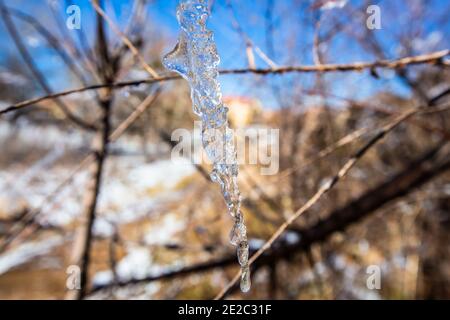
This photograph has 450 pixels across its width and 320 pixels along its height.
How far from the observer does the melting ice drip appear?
595 millimetres

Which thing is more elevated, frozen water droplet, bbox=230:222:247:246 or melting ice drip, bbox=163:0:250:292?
melting ice drip, bbox=163:0:250:292

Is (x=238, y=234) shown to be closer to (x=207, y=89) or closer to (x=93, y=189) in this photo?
(x=207, y=89)

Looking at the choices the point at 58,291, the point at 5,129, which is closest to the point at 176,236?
the point at 58,291

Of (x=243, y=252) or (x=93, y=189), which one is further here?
(x=93, y=189)

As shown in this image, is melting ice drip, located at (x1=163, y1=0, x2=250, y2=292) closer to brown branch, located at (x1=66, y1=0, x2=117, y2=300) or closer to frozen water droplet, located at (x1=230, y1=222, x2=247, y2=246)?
frozen water droplet, located at (x1=230, y1=222, x2=247, y2=246)

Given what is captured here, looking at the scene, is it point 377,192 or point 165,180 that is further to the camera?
point 165,180

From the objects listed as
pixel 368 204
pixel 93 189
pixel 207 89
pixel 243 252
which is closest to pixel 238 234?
pixel 243 252

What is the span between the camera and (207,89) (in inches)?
24.3

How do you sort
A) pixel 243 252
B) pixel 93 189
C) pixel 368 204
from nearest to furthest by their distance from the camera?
1. pixel 243 252
2. pixel 93 189
3. pixel 368 204

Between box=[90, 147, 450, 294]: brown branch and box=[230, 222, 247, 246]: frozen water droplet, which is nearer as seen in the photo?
box=[230, 222, 247, 246]: frozen water droplet

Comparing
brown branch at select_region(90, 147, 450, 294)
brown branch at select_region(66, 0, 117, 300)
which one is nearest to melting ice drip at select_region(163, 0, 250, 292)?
brown branch at select_region(66, 0, 117, 300)
